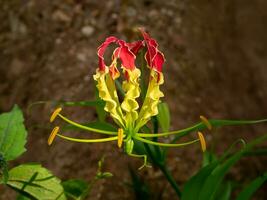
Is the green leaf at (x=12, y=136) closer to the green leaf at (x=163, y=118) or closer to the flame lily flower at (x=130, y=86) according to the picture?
the flame lily flower at (x=130, y=86)

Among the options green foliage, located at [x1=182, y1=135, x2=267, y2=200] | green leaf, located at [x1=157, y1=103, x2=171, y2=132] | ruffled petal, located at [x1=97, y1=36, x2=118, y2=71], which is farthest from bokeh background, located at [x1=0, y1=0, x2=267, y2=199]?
ruffled petal, located at [x1=97, y1=36, x2=118, y2=71]

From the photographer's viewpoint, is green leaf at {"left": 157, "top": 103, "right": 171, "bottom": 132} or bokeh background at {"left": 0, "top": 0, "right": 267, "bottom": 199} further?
bokeh background at {"left": 0, "top": 0, "right": 267, "bottom": 199}

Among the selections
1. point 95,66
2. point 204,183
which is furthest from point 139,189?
point 95,66

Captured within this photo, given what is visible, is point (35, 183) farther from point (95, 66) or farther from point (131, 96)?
point (95, 66)

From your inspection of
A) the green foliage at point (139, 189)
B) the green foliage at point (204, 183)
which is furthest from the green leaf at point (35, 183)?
the green foliage at point (139, 189)

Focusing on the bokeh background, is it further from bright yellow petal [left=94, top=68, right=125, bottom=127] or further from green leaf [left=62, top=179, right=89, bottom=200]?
bright yellow petal [left=94, top=68, right=125, bottom=127]

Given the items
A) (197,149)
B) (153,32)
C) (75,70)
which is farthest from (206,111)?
(75,70)
